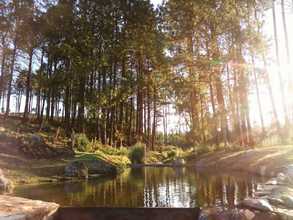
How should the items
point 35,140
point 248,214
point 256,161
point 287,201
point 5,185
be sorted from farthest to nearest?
point 35,140
point 256,161
point 5,185
point 287,201
point 248,214

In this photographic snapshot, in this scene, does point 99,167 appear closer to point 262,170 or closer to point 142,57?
point 262,170

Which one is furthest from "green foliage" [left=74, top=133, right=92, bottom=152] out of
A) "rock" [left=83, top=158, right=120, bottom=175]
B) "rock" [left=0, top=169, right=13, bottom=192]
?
"rock" [left=0, top=169, right=13, bottom=192]

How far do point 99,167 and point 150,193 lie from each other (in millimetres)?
7068

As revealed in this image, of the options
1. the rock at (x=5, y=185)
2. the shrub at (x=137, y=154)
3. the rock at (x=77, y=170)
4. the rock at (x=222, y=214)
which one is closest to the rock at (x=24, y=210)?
the rock at (x=5, y=185)

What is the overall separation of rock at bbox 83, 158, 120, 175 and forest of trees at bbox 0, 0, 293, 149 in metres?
8.98

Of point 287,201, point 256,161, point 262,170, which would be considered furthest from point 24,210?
point 256,161

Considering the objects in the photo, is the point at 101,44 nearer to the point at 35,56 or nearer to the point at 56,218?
the point at 35,56

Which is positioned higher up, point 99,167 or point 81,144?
point 81,144

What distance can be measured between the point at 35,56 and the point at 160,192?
25.6m

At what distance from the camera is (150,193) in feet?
36.1

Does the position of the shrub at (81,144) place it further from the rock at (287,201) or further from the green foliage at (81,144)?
the rock at (287,201)

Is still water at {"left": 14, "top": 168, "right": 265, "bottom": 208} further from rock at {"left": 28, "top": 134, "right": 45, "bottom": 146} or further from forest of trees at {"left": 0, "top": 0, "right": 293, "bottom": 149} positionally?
forest of trees at {"left": 0, "top": 0, "right": 293, "bottom": 149}

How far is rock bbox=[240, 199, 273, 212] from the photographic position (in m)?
7.12

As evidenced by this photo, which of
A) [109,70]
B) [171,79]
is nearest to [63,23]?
[109,70]
